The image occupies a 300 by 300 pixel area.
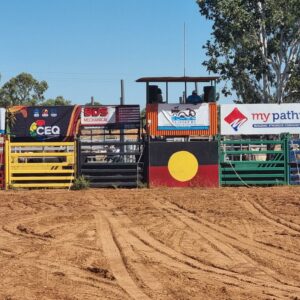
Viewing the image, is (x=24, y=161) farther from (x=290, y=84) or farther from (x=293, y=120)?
(x=290, y=84)

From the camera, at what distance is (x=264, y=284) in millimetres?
6621

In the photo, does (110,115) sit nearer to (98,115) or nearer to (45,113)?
(98,115)

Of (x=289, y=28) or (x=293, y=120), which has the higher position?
(x=289, y=28)

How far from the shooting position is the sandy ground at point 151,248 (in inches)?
255

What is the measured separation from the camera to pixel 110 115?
65.1ft

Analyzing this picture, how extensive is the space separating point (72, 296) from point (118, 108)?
14.0 metres

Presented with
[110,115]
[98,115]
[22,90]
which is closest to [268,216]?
[110,115]

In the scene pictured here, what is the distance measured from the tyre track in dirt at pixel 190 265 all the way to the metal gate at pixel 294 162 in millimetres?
9515

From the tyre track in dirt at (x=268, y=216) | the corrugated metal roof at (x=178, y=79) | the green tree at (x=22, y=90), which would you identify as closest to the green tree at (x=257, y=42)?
the corrugated metal roof at (x=178, y=79)

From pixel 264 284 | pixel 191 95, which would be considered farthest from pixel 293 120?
pixel 264 284

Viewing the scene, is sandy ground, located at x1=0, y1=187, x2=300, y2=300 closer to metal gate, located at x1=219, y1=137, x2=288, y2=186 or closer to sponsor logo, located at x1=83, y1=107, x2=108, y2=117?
metal gate, located at x1=219, y1=137, x2=288, y2=186

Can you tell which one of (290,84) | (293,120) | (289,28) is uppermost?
(289,28)

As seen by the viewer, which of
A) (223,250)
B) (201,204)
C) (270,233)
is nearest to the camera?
(223,250)

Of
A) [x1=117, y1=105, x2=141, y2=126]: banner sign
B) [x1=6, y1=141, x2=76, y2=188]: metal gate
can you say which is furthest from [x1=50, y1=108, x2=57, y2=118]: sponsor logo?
[x1=117, y1=105, x2=141, y2=126]: banner sign
